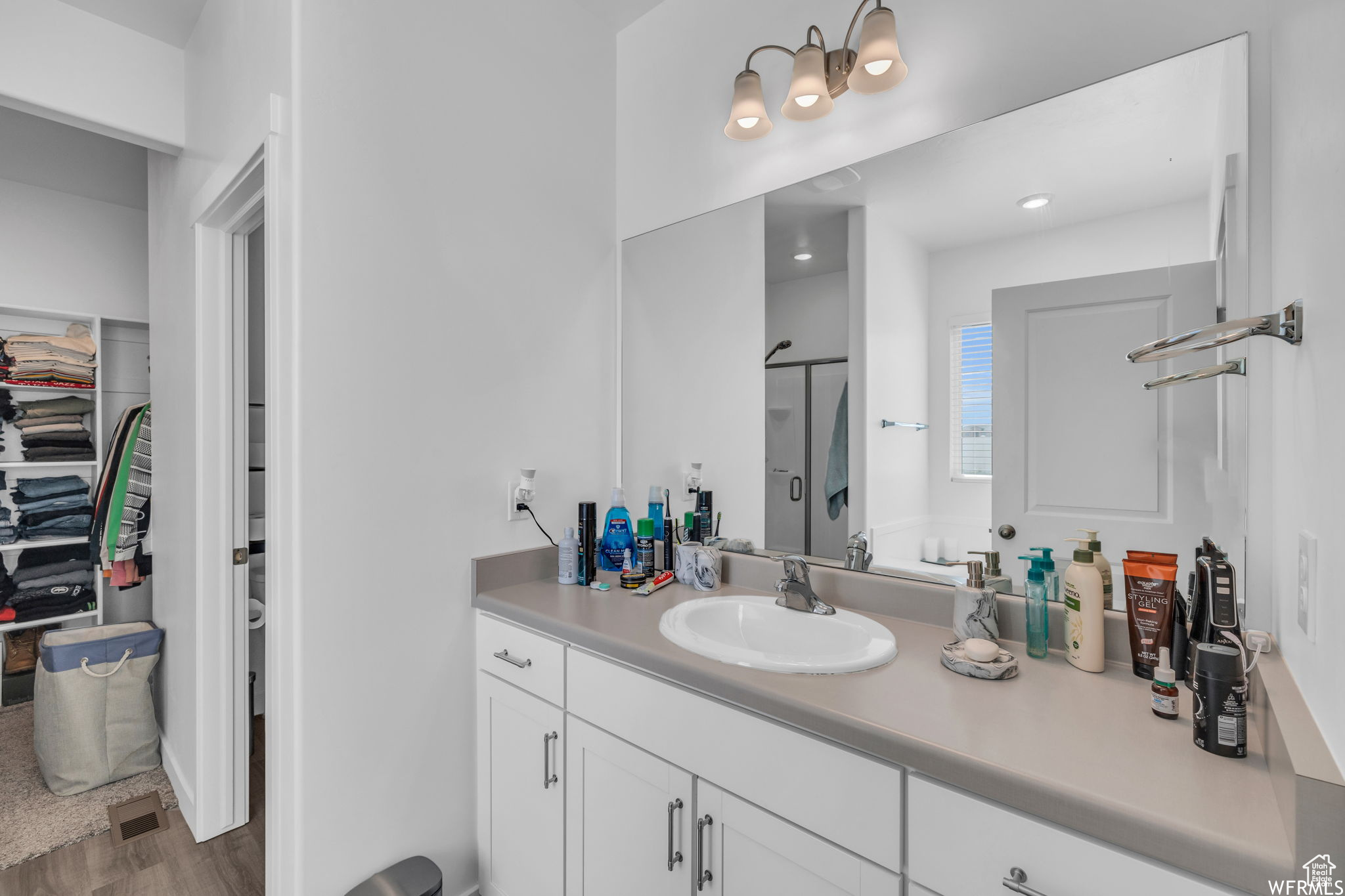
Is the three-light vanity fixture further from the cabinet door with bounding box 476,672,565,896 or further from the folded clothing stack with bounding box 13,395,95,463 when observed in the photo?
the folded clothing stack with bounding box 13,395,95,463

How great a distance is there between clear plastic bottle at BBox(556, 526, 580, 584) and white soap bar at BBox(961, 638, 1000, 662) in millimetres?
1055

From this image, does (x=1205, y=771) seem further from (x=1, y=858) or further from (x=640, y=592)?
(x=1, y=858)

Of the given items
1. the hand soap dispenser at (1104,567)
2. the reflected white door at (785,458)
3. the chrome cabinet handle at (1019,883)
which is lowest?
the chrome cabinet handle at (1019,883)

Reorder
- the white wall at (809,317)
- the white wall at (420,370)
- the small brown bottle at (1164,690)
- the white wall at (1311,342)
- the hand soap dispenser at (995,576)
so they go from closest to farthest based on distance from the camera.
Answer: the white wall at (1311,342), the small brown bottle at (1164,690), the hand soap dispenser at (995,576), the white wall at (420,370), the white wall at (809,317)

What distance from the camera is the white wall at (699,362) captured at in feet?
5.86

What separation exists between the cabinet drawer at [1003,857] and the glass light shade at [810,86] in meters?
1.49

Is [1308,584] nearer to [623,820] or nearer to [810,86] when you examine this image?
[623,820]

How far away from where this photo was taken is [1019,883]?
2.49 ft

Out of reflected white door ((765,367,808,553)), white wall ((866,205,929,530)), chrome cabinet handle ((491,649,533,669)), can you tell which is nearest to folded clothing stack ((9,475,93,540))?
chrome cabinet handle ((491,649,533,669))

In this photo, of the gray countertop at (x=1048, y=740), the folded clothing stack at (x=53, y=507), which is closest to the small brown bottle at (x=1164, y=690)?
the gray countertop at (x=1048, y=740)

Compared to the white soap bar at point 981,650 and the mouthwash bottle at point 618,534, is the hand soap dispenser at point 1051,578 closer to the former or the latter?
the white soap bar at point 981,650

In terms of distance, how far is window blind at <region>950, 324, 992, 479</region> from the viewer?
1.34 metres

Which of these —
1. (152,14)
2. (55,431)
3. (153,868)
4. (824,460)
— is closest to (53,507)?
(55,431)

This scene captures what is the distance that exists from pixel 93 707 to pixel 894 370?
2950 mm
